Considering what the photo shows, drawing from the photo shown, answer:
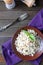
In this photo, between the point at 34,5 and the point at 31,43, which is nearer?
the point at 31,43

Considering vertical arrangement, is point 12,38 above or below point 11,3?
below

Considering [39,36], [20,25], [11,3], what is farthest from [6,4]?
[39,36]

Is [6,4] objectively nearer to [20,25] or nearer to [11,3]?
[11,3]

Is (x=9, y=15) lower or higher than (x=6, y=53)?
higher

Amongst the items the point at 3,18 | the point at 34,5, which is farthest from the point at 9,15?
the point at 34,5

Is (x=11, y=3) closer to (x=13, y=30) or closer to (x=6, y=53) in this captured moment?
(x=13, y=30)

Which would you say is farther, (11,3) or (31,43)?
(11,3)
